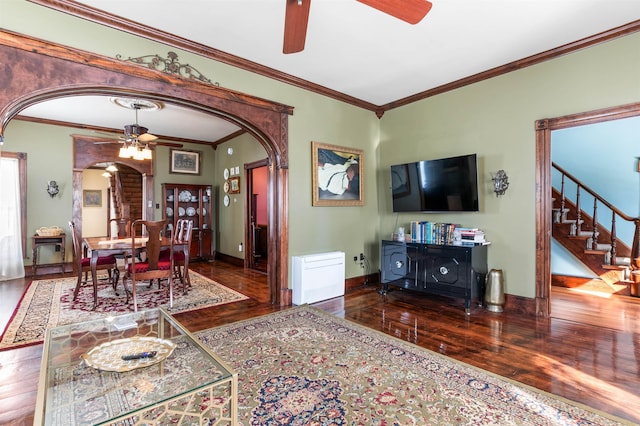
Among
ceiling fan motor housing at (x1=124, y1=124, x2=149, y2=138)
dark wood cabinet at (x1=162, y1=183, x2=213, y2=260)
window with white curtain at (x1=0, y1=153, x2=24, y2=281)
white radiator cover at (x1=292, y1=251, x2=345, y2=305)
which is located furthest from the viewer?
dark wood cabinet at (x1=162, y1=183, x2=213, y2=260)

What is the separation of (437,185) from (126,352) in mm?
3772

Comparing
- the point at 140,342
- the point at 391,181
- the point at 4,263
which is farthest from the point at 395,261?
the point at 4,263

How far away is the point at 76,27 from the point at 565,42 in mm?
4597

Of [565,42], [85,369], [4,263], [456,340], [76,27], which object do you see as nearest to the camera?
[85,369]

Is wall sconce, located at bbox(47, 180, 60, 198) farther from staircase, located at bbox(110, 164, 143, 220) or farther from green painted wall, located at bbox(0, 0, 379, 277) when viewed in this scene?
staircase, located at bbox(110, 164, 143, 220)

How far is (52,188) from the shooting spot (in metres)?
5.93

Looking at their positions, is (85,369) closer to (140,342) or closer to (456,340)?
(140,342)

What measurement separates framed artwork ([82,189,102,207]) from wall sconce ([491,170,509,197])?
1077 centimetres

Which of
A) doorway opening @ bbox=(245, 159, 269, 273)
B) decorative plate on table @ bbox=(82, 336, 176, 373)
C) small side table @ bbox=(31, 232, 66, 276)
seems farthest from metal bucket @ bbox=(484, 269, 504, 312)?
small side table @ bbox=(31, 232, 66, 276)

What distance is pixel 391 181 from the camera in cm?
491

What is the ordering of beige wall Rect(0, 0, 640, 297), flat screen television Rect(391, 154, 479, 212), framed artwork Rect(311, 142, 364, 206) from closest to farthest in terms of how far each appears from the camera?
beige wall Rect(0, 0, 640, 297)
flat screen television Rect(391, 154, 479, 212)
framed artwork Rect(311, 142, 364, 206)

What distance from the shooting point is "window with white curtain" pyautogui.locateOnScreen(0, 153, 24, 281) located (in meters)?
5.41

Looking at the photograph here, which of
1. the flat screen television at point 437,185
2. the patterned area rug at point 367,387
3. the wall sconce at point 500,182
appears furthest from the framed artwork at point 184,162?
the wall sconce at point 500,182

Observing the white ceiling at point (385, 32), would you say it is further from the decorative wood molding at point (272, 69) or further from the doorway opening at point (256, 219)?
the doorway opening at point (256, 219)
